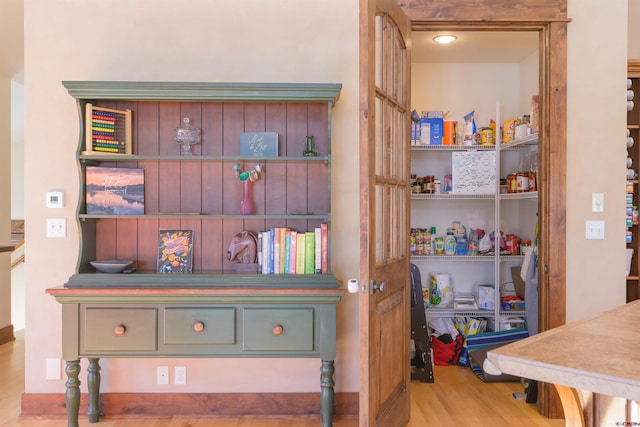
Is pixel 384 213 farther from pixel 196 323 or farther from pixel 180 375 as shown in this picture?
pixel 180 375

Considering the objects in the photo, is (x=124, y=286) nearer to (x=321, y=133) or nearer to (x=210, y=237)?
(x=210, y=237)

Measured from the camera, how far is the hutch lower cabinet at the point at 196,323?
2.48 meters

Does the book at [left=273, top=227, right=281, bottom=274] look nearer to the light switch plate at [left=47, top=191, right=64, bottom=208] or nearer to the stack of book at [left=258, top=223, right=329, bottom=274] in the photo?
the stack of book at [left=258, top=223, right=329, bottom=274]

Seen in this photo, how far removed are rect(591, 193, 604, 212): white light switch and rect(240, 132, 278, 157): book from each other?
6.29 feet

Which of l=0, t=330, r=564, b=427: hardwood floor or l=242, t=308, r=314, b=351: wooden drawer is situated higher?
l=242, t=308, r=314, b=351: wooden drawer

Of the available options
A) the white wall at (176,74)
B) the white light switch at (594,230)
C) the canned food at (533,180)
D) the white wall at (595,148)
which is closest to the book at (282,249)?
the white wall at (176,74)

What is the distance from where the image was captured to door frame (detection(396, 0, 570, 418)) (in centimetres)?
283

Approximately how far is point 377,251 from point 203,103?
4.65ft

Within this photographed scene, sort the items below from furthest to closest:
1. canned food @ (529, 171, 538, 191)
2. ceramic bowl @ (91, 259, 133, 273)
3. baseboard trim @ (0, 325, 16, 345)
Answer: baseboard trim @ (0, 325, 16, 345)
canned food @ (529, 171, 538, 191)
ceramic bowl @ (91, 259, 133, 273)

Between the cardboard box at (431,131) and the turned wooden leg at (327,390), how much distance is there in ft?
7.70

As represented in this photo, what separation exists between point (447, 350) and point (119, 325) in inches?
104

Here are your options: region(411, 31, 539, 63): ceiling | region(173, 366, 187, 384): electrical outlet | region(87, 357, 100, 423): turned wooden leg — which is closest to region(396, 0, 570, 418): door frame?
region(411, 31, 539, 63): ceiling

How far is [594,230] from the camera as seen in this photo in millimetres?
2859

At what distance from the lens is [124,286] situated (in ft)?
→ 8.24
